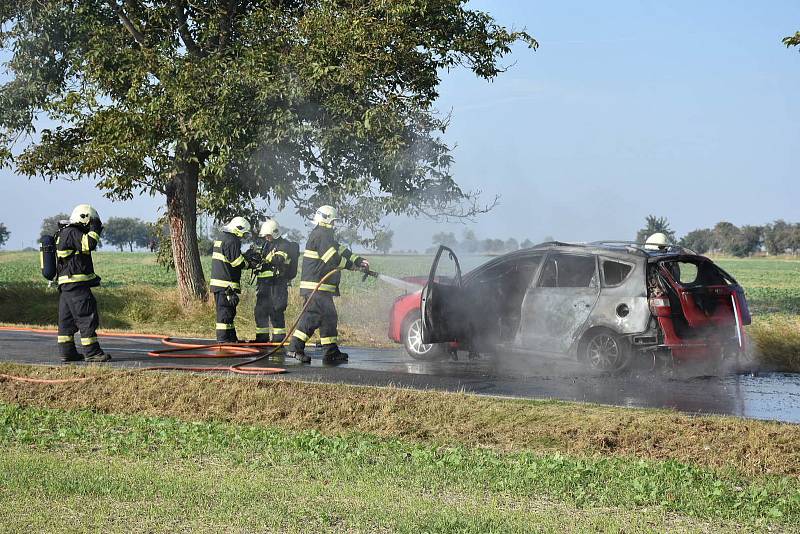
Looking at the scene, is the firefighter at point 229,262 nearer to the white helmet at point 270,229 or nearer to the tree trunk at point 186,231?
the white helmet at point 270,229

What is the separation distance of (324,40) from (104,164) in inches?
216

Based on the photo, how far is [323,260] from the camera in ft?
42.0

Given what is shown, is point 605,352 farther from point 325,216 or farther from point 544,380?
point 325,216

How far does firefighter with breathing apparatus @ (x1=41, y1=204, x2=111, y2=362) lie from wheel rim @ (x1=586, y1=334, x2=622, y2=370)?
630 cm

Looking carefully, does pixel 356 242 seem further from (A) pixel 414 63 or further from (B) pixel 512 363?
(B) pixel 512 363

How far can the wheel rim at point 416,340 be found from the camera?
13.5 m

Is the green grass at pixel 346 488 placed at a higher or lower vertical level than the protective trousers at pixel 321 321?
lower

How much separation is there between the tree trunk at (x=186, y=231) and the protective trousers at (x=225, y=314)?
7703mm

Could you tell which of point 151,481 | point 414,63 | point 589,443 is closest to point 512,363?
point 589,443

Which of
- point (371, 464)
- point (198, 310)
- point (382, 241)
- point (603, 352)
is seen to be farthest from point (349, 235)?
point (371, 464)

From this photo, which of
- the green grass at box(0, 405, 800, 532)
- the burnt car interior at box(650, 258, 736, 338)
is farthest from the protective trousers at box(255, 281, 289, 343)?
the green grass at box(0, 405, 800, 532)

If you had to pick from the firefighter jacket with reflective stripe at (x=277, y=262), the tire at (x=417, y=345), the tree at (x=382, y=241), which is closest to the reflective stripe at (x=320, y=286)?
the firefighter jacket with reflective stripe at (x=277, y=262)

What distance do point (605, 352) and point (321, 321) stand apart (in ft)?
12.5

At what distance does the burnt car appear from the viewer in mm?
11289
